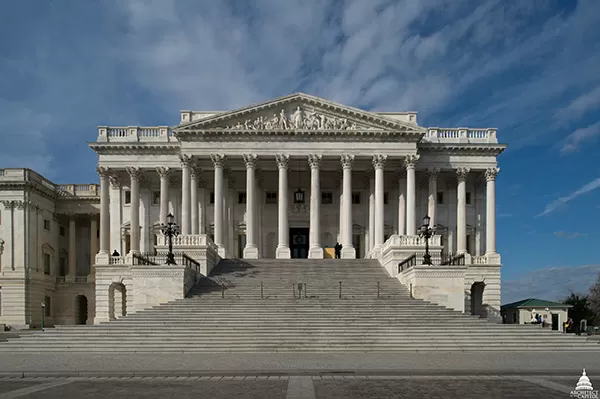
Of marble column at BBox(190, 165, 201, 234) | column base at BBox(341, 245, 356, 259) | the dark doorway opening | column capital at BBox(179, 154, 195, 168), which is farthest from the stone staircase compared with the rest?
the dark doorway opening

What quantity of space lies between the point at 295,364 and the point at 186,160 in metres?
30.6

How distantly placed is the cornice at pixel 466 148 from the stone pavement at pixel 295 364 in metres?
29.9

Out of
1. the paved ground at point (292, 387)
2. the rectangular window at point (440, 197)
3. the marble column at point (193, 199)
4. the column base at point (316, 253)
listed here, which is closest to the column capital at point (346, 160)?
the column base at point (316, 253)

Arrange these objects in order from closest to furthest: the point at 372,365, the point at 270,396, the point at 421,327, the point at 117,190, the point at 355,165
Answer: the point at 270,396 → the point at 372,365 → the point at 421,327 → the point at 355,165 → the point at 117,190

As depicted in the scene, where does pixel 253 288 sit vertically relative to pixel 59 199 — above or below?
below

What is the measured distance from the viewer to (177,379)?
15.9 metres

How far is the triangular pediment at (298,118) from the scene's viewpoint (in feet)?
151

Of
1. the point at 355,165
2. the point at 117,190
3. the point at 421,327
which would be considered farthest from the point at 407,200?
the point at 117,190

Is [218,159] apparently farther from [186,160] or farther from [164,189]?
[164,189]

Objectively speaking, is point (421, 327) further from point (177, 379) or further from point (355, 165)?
point (355, 165)

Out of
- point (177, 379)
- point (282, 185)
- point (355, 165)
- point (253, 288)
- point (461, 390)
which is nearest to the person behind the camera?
point (461, 390)

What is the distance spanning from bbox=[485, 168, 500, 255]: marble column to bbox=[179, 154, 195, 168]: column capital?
27.5 meters

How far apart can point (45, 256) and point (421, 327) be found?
46.1 m

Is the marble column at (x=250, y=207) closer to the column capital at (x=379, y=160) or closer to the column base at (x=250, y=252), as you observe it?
the column base at (x=250, y=252)
